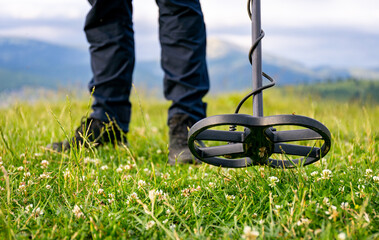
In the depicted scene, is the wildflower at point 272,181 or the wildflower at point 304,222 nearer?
the wildflower at point 304,222

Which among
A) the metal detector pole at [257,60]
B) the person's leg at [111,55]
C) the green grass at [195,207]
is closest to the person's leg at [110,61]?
the person's leg at [111,55]

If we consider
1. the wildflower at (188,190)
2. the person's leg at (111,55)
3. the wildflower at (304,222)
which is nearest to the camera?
the wildflower at (304,222)

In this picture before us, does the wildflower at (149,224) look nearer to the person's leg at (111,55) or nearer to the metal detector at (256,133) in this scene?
the metal detector at (256,133)

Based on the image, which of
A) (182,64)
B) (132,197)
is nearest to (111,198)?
(132,197)

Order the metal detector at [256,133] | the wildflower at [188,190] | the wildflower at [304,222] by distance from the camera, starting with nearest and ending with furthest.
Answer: the wildflower at [304,222], the metal detector at [256,133], the wildflower at [188,190]

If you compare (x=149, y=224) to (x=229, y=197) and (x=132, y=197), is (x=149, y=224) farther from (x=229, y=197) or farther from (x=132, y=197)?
(x=229, y=197)

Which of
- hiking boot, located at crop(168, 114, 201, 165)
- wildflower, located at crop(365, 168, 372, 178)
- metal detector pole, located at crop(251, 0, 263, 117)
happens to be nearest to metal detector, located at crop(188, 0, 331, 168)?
metal detector pole, located at crop(251, 0, 263, 117)

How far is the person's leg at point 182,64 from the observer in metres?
2.07

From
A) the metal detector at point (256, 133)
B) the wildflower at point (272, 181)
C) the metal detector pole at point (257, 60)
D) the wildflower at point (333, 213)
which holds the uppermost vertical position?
the metal detector pole at point (257, 60)

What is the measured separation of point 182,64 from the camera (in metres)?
2.11

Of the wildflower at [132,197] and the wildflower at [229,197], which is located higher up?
the wildflower at [132,197]

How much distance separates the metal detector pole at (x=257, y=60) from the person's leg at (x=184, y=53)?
2.57 feet

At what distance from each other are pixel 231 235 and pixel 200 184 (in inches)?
15.5

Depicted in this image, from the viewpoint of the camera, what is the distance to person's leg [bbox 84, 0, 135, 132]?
229cm
